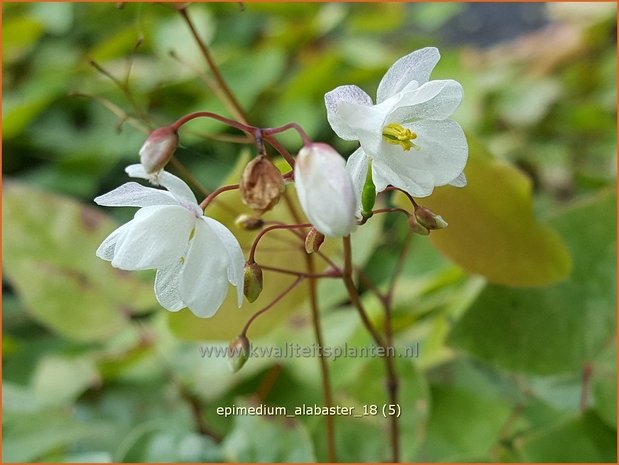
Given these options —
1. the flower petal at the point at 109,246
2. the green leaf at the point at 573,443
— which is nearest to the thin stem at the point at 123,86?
the flower petal at the point at 109,246

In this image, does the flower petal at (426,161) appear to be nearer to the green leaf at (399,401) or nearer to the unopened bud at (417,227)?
the unopened bud at (417,227)

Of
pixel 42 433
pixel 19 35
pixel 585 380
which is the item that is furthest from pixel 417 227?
pixel 19 35

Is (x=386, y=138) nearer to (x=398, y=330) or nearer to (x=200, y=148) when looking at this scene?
(x=398, y=330)

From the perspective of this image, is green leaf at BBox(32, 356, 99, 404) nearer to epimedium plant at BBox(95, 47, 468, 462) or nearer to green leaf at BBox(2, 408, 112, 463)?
green leaf at BBox(2, 408, 112, 463)

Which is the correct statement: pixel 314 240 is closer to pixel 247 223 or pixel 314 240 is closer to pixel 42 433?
pixel 247 223

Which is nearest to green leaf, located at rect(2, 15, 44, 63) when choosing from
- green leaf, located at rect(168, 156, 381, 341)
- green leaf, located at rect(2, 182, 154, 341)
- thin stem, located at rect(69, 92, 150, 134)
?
green leaf, located at rect(2, 182, 154, 341)
